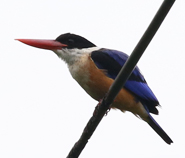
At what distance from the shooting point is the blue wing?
527cm

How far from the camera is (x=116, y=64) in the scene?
5.37 meters

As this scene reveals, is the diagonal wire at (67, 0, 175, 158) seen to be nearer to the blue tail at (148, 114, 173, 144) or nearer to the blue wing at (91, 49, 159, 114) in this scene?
the blue wing at (91, 49, 159, 114)

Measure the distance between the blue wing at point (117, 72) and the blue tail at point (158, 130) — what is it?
0.39ft

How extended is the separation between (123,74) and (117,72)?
1928mm

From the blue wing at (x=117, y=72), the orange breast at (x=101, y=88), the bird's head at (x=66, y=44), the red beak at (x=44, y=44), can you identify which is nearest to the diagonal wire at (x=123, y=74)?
the orange breast at (x=101, y=88)

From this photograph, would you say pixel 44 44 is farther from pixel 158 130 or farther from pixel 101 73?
pixel 158 130

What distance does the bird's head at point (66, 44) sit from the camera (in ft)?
18.1

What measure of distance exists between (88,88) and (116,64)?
1.70ft

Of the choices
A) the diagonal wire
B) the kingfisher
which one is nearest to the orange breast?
the kingfisher

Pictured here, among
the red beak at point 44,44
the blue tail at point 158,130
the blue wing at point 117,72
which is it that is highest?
the blue wing at point 117,72

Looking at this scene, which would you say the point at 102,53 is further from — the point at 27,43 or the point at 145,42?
the point at 145,42

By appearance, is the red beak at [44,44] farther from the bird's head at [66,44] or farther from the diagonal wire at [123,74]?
the diagonal wire at [123,74]

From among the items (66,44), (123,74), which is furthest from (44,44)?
(123,74)

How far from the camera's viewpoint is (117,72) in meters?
5.27
